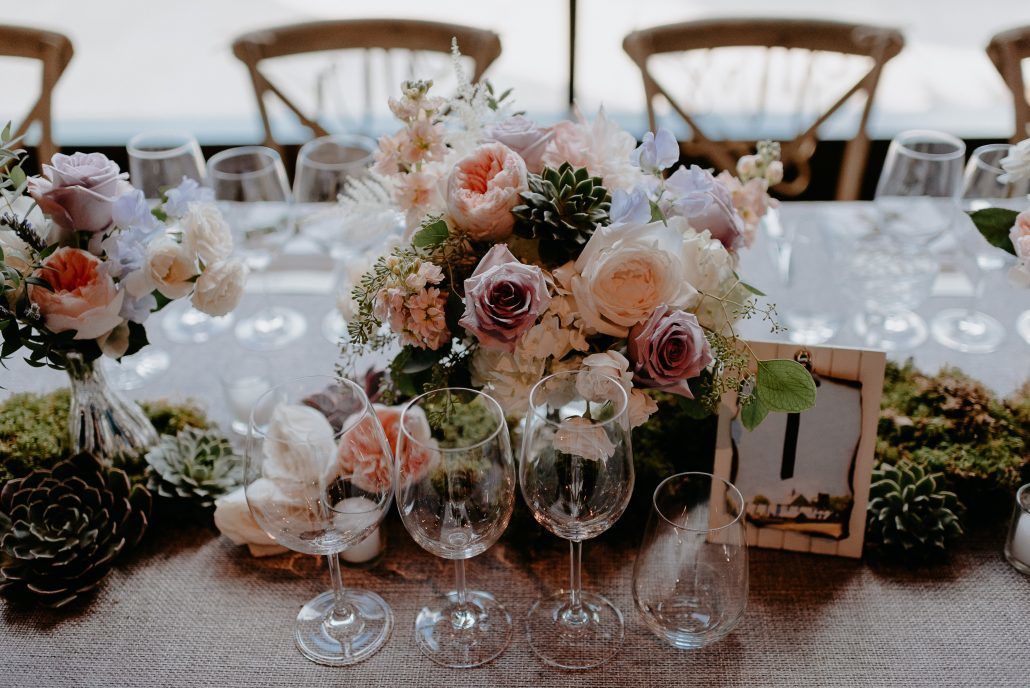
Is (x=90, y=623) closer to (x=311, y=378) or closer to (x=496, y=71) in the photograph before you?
(x=311, y=378)

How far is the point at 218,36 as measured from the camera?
3506 mm

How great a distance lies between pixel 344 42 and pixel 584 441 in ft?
4.92

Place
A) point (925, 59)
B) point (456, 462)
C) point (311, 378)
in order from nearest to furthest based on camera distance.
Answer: point (456, 462) → point (311, 378) → point (925, 59)

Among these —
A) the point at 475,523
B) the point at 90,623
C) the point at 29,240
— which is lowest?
the point at 90,623

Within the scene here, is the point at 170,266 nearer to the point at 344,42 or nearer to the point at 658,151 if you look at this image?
the point at 658,151

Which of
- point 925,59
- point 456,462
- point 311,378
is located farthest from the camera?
point 925,59

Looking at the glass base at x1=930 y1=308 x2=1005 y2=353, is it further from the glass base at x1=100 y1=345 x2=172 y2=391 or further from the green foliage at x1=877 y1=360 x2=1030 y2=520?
the glass base at x1=100 y1=345 x2=172 y2=391

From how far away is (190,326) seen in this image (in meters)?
1.51

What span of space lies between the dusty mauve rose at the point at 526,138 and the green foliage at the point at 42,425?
1.88 feet

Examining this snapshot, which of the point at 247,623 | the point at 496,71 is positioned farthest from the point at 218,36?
the point at 247,623

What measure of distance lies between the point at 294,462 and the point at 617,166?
0.45 meters

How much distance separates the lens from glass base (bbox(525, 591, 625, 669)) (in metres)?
0.99

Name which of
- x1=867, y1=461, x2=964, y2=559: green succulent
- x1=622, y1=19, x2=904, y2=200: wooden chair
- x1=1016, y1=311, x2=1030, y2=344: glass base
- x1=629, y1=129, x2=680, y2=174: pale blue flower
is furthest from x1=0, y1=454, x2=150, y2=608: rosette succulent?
x1=622, y1=19, x2=904, y2=200: wooden chair

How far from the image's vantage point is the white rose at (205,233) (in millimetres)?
1084
